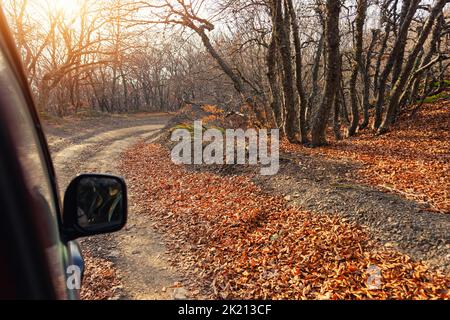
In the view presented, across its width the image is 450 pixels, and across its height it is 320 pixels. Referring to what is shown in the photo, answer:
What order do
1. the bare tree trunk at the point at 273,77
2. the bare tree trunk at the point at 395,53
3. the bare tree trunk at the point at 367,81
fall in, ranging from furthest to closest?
the bare tree trunk at the point at 367,81 < the bare tree trunk at the point at 273,77 < the bare tree trunk at the point at 395,53

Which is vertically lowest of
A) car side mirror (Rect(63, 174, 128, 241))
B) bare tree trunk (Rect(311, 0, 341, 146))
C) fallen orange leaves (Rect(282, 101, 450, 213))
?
fallen orange leaves (Rect(282, 101, 450, 213))

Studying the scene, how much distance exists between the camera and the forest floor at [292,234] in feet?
12.5

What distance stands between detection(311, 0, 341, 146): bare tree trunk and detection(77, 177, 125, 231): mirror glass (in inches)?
336

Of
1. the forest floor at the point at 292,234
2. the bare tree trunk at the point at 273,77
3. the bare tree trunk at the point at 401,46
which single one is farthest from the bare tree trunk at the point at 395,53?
the bare tree trunk at the point at 273,77

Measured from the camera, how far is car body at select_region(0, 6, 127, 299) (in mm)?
982

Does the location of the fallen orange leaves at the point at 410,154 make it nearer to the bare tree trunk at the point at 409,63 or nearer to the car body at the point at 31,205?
the bare tree trunk at the point at 409,63

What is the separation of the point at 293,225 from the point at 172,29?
10341 mm

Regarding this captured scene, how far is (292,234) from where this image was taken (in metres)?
5.00

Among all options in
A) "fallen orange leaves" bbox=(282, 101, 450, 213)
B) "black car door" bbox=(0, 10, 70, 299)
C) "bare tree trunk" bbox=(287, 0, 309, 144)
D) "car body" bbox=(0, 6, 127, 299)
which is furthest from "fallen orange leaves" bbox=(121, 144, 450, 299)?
"bare tree trunk" bbox=(287, 0, 309, 144)

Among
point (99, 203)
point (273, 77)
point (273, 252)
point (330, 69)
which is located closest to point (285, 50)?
point (330, 69)

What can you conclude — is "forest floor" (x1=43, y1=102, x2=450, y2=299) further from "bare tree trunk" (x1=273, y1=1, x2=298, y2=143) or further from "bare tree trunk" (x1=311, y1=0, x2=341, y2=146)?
"bare tree trunk" (x1=273, y1=1, x2=298, y2=143)

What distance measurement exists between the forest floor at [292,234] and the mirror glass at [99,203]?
283 centimetres
